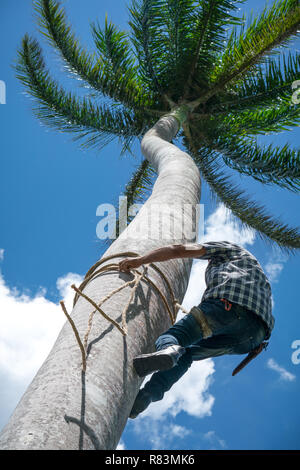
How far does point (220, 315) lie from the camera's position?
7.53 ft

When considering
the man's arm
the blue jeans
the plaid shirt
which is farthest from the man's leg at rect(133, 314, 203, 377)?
the man's arm

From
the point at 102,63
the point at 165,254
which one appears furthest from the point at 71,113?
the point at 165,254

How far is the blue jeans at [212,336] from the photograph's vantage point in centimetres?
Result: 220

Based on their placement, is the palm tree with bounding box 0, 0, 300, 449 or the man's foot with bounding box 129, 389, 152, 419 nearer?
the man's foot with bounding box 129, 389, 152, 419

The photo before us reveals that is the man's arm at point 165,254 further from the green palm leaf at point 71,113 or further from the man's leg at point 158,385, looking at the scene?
the green palm leaf at point 71,113

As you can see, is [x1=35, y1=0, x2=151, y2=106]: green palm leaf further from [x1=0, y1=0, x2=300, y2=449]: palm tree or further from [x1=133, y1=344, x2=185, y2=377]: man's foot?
[x1=133, y1=344, x2=185, y2=377]: man's foot

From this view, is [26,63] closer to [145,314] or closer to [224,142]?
[224,142]

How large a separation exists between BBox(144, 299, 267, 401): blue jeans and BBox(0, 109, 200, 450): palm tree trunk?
130 millimetres

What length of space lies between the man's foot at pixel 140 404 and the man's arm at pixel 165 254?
626mm

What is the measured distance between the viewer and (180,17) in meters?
7.44

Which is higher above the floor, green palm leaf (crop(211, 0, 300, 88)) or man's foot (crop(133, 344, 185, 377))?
green palm leaf (crop(211, 0, 300, 88))

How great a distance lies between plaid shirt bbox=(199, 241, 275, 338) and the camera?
7.69 feet

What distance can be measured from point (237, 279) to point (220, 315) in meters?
0.23

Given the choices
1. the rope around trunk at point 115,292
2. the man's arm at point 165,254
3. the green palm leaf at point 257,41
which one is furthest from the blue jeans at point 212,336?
the green palm leaf at point 257,41
